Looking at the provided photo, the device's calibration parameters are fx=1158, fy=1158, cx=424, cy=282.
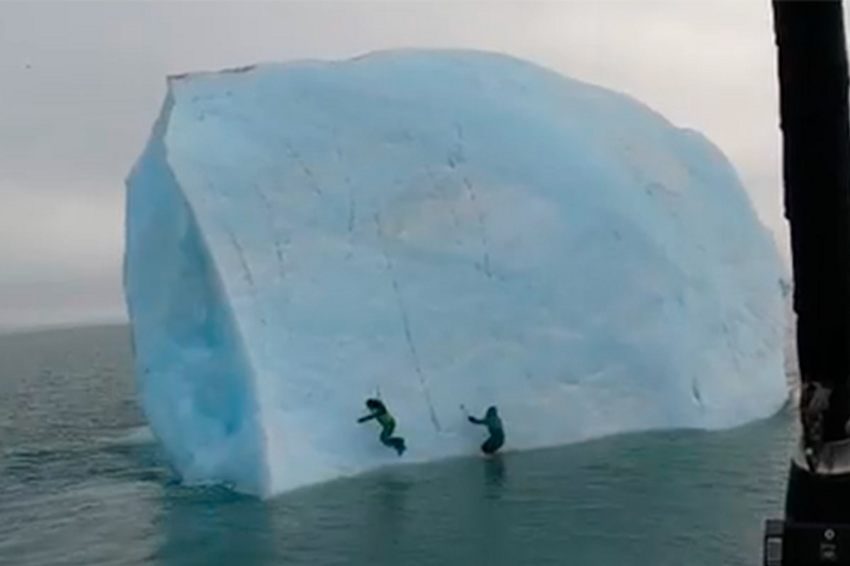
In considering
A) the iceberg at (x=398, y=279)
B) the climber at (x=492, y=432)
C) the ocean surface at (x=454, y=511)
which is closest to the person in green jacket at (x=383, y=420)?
the iceberg at (x=398, y=279)

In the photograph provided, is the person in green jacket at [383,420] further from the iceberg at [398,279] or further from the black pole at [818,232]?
the black pole at [818,232]

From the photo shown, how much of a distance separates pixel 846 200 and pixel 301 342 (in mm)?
10181

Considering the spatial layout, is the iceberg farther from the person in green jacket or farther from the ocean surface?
the ocean surface

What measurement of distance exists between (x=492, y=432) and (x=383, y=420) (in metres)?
1.29

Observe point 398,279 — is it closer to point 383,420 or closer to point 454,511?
point 383,420

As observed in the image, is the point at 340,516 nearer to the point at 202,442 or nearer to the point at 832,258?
the point at 202,442

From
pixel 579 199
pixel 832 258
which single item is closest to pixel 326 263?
pixel 579 199

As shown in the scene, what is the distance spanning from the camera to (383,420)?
11484 millimetres

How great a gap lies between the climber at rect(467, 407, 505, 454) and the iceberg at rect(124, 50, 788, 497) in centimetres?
17

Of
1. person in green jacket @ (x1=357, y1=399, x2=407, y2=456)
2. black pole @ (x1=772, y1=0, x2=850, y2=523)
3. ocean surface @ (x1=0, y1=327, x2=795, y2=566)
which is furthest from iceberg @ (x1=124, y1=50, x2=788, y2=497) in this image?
black pole @ (x1=772, y1=0, x2=850, y2=523)

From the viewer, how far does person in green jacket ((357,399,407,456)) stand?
37.7 feet

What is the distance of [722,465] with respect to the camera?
36.9 feet

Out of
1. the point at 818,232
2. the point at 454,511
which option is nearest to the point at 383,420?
the point at 454,511

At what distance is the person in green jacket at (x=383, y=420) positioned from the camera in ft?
37.7
